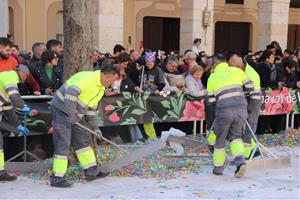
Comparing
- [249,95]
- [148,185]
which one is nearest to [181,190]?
[148,185]

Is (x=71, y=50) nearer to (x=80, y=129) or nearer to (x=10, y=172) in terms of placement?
(x=80, y=129)

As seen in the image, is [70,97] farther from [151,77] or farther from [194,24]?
[194,24]

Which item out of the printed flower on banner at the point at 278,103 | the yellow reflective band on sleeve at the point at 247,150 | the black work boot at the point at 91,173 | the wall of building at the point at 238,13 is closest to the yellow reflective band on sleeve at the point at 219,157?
the yellow reflective band on sleeve at the point at 247,150

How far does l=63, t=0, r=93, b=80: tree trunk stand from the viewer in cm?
714

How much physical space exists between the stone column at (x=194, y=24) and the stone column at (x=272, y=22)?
2140 mm

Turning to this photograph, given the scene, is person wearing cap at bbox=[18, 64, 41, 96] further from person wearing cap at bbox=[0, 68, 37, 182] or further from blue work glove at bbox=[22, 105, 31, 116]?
person wearing cap at bbox=[0, 68, 37, 182]

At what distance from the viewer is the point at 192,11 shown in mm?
15508

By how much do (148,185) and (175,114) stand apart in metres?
2.64

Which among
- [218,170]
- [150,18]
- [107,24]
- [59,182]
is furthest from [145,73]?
[150,18]

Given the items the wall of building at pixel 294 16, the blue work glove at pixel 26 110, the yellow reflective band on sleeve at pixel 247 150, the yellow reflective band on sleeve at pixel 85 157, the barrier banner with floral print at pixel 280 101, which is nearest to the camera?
the yellow reflective band on sleeve at pixel 85 157

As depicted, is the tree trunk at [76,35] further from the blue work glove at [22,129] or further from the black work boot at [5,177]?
the black work boot at [5,177]

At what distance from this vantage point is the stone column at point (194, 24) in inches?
611

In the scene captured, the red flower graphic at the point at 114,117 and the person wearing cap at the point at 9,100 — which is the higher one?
the person wearing cap at the point at 9,100

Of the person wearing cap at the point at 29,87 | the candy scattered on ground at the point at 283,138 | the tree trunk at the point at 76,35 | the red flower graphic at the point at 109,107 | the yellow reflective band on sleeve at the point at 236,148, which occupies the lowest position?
the candy scattered on ground at the point at 283,138
